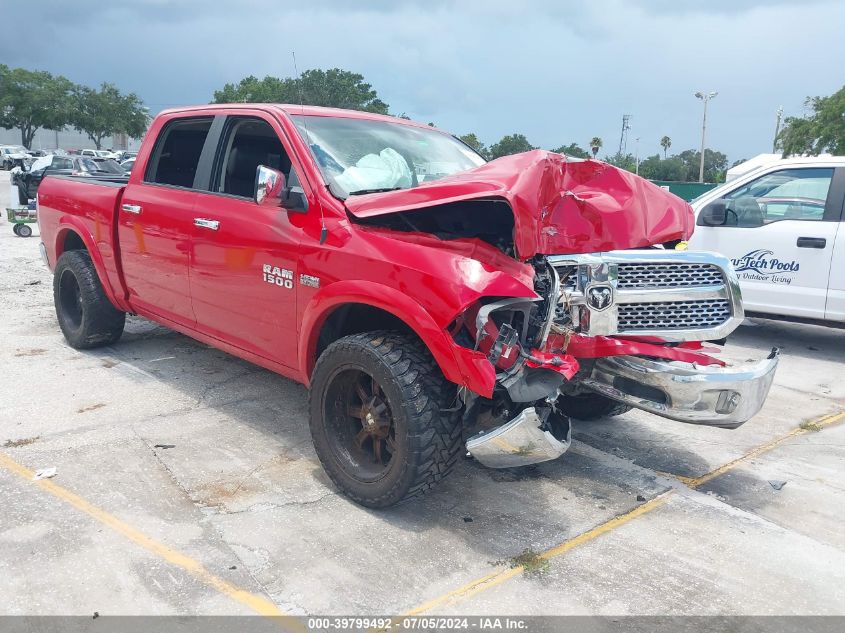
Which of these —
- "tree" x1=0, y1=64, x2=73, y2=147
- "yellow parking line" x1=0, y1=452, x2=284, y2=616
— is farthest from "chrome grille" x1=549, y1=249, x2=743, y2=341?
"tree" x1=0, y1=64, x2=73, y2=147

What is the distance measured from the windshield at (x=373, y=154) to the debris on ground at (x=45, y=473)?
6.96 feet

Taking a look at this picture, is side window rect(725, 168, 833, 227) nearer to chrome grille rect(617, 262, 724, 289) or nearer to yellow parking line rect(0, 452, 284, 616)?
chrome grille rect(617, 262, 724, 289)

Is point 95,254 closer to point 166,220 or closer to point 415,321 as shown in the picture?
point 166,220

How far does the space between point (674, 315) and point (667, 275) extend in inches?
8.4

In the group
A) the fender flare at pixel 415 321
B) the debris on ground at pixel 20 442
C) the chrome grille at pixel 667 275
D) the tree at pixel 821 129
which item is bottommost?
the debris on ground at pixel 20 442

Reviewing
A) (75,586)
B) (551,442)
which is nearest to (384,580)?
(551,442)

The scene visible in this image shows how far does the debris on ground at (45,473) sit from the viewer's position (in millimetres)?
3754

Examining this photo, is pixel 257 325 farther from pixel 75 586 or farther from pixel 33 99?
pixel 33 99

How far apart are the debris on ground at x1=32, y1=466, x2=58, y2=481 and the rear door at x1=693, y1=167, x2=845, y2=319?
6.27m

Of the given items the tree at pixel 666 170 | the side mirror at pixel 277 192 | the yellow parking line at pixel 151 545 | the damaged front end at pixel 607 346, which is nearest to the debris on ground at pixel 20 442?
the yellow parking line at pixel 151 545

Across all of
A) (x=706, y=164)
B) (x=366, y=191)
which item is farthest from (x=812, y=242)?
(x=706, y=164)

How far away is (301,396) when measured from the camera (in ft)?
17.0

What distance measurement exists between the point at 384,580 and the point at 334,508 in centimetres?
67

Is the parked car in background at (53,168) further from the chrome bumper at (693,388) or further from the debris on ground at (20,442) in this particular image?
the chrome bumper at (693,388)
